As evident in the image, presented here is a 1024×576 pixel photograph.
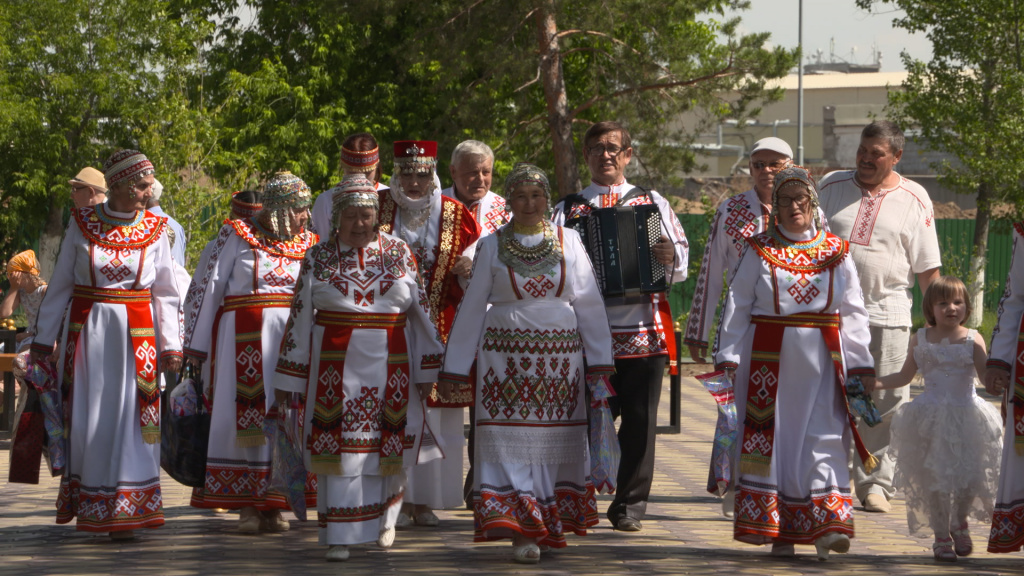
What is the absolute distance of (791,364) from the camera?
655 centimetres

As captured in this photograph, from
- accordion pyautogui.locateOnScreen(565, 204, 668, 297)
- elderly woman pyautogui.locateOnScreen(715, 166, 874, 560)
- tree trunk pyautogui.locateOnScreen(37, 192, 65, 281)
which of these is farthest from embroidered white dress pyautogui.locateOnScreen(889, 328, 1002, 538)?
tree trunk pyautogui.locateOnScreen(37, 192, 65, 281)

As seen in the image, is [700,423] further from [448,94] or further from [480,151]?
[448,94]

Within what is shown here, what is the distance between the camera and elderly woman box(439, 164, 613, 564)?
21.3 feet

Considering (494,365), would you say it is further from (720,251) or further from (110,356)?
(110,356)

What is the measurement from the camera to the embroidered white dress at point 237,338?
7438mm

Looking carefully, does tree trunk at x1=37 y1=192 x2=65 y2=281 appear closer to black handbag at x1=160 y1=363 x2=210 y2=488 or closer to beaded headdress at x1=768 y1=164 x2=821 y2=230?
black handbag at x1=160 y1=363 x2=210 y2=488

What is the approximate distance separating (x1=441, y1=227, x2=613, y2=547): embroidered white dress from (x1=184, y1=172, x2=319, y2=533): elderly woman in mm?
1343

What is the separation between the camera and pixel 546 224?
672 centimetres

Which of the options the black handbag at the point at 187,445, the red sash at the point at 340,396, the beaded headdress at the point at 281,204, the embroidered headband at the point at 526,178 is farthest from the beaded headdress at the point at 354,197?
the black handbag at the point at 187,445

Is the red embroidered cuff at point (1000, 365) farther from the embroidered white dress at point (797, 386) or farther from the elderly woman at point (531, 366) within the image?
the elderly woman at point (531, 366)

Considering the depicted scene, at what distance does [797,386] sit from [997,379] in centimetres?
91

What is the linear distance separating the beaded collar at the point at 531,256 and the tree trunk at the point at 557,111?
1460cm

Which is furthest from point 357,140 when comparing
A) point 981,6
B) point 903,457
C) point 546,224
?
point 981,6

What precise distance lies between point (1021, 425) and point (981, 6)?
20873 mm
